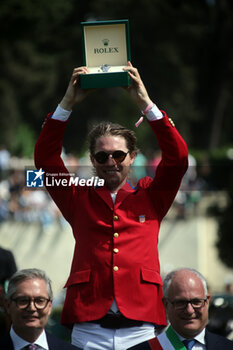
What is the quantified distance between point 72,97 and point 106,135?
0.28 m

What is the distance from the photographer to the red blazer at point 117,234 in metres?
3.90

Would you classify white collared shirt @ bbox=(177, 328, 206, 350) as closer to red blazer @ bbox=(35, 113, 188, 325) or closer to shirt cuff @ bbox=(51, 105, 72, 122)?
red blazer @ bbox=(35, 113, 188, 325)

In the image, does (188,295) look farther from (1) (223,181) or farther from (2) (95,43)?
(1) (223,181)

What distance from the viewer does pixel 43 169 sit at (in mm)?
4098

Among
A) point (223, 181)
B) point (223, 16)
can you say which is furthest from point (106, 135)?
point (223, 16)

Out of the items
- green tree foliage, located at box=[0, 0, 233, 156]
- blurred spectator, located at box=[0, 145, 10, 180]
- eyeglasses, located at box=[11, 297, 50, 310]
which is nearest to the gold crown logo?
eyeglasses, located at box=[11, 297, 50, 310]

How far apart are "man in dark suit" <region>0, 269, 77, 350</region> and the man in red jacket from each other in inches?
11.4

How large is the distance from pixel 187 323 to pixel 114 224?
27.5 inches

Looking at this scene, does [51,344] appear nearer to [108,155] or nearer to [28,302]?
[28,302]

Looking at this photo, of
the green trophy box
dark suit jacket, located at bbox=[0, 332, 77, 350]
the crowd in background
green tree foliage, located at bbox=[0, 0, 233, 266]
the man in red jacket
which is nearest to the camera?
dark suit jacket, located at bbox=[0, 332, 77, 350]

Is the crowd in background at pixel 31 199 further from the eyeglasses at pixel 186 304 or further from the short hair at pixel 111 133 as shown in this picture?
the eyeglasses at pixel 186 304

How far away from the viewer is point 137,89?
3918mm

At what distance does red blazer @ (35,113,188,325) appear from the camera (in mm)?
3902

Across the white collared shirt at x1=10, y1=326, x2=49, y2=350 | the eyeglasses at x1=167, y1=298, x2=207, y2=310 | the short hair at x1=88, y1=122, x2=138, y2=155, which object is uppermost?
the short hair at x1=88, y1=122, x2=138, y2=155
